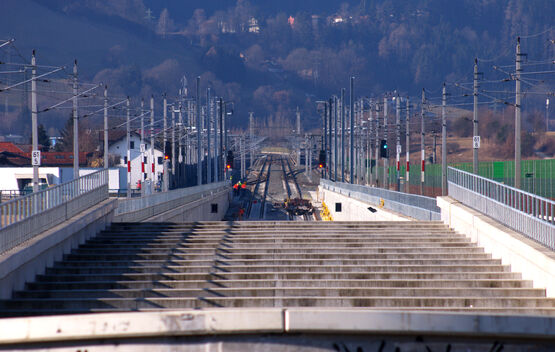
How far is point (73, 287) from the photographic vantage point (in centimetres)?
1363

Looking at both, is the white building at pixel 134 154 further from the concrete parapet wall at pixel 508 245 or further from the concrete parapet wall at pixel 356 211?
the concrete parapet wall at pixel 508 245

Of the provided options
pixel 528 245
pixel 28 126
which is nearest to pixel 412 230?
pixel 528 245

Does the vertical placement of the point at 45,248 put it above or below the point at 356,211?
above

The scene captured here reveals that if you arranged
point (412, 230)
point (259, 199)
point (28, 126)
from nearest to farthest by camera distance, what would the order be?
point (412, 230), point (259, 199), point (28, 126)

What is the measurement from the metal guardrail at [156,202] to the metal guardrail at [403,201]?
9.56m

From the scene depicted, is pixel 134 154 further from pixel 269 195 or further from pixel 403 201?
pixel 403 201

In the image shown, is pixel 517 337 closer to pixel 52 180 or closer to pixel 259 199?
pixel 52 180

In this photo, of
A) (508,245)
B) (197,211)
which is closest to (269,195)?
(197,211)

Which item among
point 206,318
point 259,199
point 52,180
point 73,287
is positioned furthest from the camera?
point 259,199

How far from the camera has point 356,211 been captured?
43.8 metres

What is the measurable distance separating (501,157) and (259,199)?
33380 mm

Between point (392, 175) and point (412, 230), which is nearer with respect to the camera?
point (412, 230)

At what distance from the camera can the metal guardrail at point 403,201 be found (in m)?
25.9

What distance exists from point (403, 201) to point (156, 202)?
10179 mm
